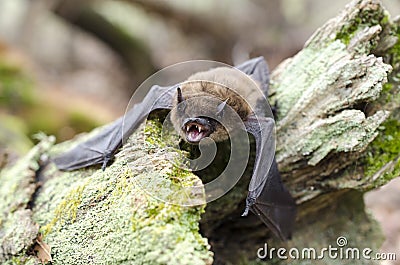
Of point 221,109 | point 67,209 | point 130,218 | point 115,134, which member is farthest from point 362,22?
point 67,209

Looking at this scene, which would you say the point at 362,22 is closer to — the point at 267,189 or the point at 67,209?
the point at 267,189

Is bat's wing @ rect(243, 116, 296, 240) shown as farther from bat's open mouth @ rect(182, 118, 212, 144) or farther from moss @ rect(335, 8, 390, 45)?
moss @ rect(335, 8, 390, 45)

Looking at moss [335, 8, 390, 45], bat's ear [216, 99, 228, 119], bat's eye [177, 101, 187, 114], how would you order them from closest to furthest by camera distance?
bat's ear [216, 99, 228, 119]
bat's eye [177, 101, 187, 114]
moss [335, 8, 390, 45]

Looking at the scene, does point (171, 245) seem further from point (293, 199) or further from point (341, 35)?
point (341, 35)

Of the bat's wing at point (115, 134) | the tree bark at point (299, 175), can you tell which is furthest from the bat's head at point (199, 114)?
the tree bark at point (299, 175)

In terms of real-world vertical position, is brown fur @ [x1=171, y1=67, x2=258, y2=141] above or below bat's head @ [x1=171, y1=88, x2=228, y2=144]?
above

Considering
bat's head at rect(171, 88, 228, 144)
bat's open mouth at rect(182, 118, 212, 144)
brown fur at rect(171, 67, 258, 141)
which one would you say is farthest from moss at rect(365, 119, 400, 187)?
bat's open mouth at rect(182, 118, 212, 144)

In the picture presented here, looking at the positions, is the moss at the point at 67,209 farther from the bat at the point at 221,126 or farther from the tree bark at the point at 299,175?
the bat at the point at 221,126
